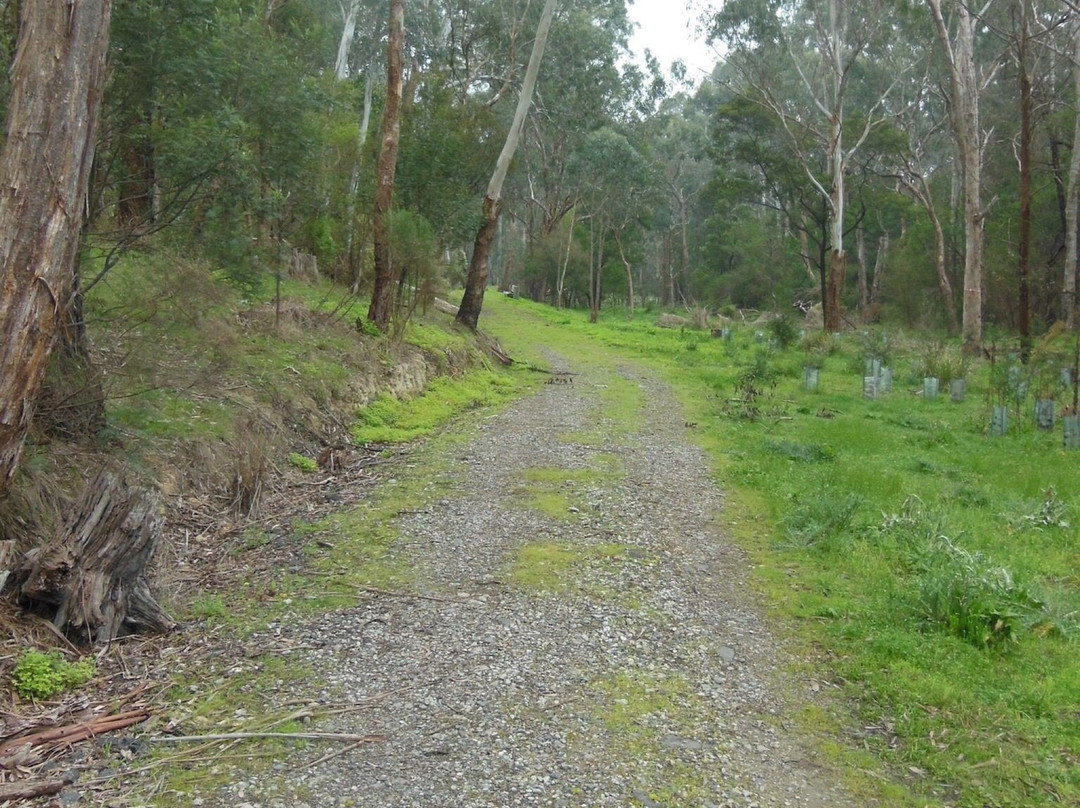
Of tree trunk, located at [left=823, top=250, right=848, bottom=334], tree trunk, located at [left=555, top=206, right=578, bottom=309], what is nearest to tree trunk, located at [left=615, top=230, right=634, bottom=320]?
tree trunk, located at [left=555, top=206, right=578, bottom=309]

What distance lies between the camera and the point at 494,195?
18.9 meters

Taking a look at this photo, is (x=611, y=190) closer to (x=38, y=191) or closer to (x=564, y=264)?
(x=564, y=264)

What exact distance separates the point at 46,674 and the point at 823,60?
30138 millimetres

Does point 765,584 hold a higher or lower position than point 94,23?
lower

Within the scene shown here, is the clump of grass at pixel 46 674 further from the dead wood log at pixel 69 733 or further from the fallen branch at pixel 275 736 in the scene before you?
the fallen branch at pixel 275 736

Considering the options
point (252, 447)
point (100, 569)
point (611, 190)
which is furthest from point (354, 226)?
point (611, 190)

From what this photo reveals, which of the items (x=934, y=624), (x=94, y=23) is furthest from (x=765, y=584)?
(x=94, y=23)

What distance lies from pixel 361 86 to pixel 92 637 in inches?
1207

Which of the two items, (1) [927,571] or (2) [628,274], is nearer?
(1) [927,571]

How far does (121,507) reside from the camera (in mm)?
4871

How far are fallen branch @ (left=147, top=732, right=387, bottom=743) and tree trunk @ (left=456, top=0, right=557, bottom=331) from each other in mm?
15235

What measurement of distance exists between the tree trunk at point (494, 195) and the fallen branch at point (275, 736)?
15.2 m

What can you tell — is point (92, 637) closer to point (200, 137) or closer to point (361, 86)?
point (200, 137)

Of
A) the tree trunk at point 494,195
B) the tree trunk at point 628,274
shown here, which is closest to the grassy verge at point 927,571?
the tree trunk at point 494,195
